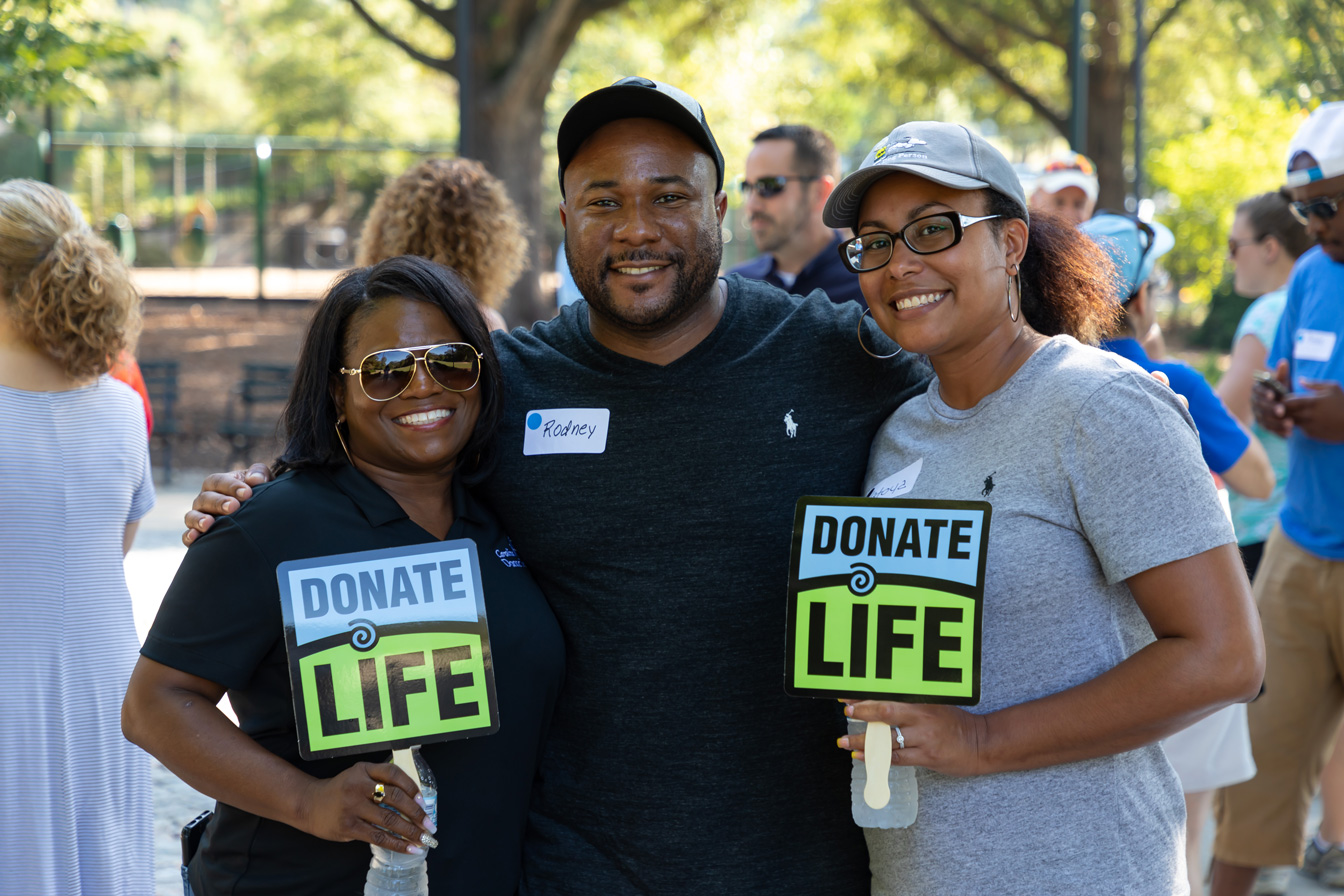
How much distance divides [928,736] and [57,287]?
113 inches

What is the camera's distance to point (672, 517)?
2.65 m

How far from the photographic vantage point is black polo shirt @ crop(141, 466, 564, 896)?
2295mm

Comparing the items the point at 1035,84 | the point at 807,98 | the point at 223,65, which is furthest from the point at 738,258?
the point at 223,65

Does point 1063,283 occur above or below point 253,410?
above

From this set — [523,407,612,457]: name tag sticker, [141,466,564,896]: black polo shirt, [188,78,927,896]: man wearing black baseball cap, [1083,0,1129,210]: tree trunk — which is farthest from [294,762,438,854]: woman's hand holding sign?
[1083,0,1129,210]: tree trunk

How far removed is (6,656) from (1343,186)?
4.70m

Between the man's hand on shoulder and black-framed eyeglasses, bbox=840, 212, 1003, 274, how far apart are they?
4.23 ft

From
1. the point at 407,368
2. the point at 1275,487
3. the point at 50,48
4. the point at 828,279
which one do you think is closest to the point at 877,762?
the point at 407,368

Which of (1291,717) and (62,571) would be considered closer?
(62,571)

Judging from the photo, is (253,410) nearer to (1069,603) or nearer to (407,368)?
(407,368)

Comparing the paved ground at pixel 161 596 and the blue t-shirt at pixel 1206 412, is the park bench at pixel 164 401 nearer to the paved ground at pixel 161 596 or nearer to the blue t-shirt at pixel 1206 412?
the paved ground at pixel 161 596

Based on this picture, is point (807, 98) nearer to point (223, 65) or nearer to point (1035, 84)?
point (1035, 84)

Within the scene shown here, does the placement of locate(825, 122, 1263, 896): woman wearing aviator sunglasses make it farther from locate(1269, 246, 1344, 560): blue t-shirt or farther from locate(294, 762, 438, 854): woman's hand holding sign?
locate(1269, 246, 1344, 560): blue t-shirt

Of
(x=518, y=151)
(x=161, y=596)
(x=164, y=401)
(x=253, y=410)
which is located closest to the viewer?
(x=161, y=596)
